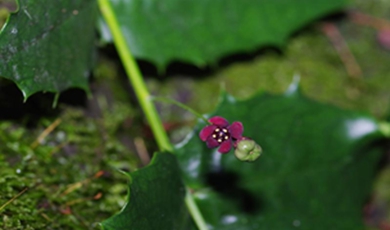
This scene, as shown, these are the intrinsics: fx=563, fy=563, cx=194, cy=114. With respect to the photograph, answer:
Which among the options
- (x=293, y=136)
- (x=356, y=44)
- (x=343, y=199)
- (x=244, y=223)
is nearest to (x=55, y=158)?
(x=244, y=223)

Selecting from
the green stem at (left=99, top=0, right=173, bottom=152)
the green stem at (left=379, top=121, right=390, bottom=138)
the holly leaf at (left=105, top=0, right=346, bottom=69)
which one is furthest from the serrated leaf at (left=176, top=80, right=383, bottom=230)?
the holly leaf at (left=105, top=0, right=346, bottom=69)

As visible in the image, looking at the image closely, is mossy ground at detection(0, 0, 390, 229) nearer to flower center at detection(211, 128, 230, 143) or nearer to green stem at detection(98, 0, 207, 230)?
green stem at detection(98, 0, 207, 230)

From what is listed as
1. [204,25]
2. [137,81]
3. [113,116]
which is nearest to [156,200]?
[137,81]

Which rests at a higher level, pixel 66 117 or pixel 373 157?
pixel 66 117

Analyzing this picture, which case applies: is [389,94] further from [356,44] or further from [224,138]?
[224,138]

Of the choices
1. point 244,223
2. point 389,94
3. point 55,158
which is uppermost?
point 55,158

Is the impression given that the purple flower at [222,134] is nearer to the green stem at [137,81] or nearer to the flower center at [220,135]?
the flower center at [220,135]
